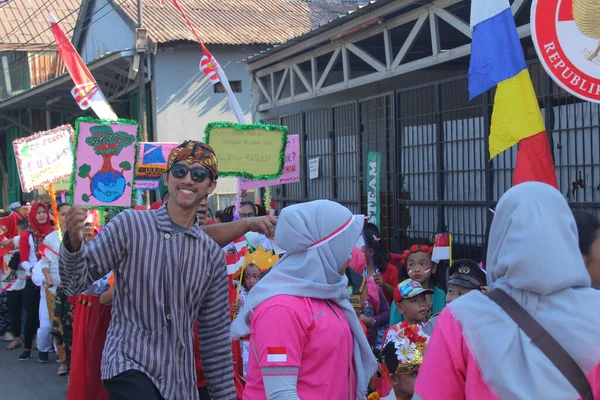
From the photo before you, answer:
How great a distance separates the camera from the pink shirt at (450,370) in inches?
86.7

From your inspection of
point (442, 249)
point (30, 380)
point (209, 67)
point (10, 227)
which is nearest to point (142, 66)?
point (209, 67)

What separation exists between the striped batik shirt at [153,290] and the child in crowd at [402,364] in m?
1.15

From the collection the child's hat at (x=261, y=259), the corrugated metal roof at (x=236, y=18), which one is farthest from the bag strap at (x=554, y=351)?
the corrugated metal roof at (x=236, y=18)

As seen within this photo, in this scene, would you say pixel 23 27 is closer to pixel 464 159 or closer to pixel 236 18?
pixel 236 18

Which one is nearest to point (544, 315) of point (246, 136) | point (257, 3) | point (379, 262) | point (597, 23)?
point (597, 23)

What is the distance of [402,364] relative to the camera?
170 inches

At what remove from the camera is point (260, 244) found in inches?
278

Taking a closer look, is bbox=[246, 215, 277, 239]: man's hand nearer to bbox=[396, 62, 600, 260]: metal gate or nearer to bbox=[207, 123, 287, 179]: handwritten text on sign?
bbox=[396, 62, 600, 260]: metal gate

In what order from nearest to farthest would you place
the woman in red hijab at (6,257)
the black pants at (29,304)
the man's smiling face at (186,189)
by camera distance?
the man's smiling face at (186,189) < the black pants at (29,304) < the woman in red hijab at (6,257)

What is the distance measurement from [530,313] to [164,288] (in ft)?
6.20

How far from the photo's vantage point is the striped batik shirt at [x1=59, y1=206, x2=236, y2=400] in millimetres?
3535

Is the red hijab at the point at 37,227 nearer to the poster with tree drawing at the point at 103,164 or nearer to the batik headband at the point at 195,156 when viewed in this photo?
the poster with tree drawing at the point at 103,164

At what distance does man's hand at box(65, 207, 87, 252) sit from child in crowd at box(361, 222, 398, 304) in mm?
4477

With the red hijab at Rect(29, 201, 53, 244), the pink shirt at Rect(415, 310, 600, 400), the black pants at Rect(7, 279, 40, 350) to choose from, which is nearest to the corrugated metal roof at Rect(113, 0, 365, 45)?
the red hijab at Rect(29, 201, 53, 244)
